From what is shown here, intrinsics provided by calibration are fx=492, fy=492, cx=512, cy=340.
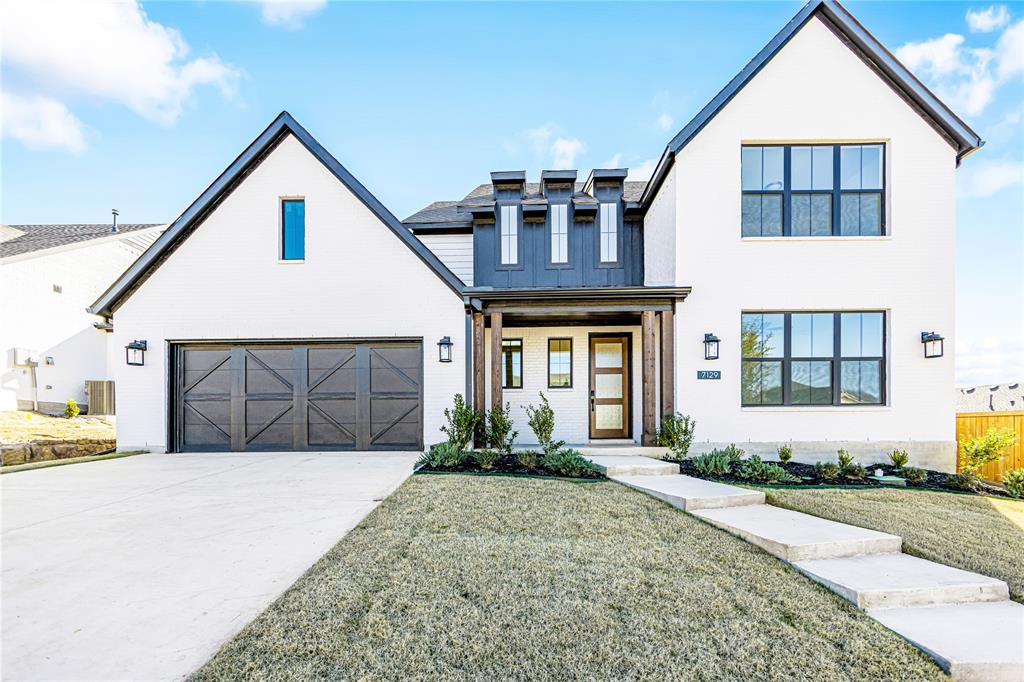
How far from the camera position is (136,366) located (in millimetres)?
9953

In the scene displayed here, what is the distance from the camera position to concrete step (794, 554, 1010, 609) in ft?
11.7

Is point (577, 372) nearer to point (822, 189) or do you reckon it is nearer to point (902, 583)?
point (822, 189)

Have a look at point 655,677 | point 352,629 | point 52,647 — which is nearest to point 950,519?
point 655,677

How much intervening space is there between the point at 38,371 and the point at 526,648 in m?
20.6

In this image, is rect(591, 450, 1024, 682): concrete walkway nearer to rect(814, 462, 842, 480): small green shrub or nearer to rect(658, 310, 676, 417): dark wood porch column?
rect(814, 462, 842, 480): small green shrub

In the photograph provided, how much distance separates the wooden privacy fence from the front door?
6266 mm

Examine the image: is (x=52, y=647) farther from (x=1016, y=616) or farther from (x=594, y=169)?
(x=594, y=169)

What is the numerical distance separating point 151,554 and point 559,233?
9.88m

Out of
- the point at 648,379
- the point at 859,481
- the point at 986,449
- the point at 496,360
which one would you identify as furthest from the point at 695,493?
the point at 986,449

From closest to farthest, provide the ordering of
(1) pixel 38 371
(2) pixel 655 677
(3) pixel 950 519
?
1. (2) pixel 655 677
2. (3) pixel 950 519
3. (1) pixel 38 371

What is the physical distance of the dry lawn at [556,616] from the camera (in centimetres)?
265

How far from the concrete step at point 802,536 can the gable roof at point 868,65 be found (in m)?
7.02

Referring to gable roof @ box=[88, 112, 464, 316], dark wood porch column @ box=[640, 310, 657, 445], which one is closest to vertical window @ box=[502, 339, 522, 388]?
gable roof @ box=[88, 112, 464, 316]

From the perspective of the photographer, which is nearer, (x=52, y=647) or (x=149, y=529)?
(x=52, y=647)
